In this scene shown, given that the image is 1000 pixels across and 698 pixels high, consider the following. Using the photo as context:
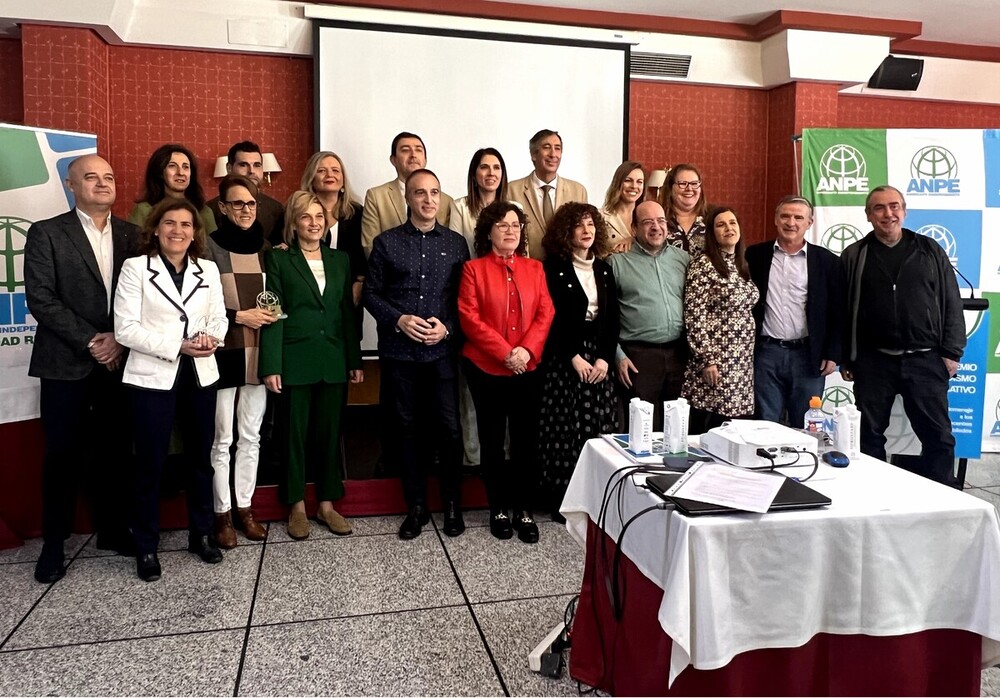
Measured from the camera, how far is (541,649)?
213 cm

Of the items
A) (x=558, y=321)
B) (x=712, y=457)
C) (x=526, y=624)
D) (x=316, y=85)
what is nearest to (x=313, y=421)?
(x=558, y=321)

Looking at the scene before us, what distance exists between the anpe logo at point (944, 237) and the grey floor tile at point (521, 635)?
3067mm

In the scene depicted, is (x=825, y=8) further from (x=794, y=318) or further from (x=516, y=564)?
(x=516, y=564)

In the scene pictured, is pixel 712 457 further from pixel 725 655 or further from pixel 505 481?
pixel 505 481

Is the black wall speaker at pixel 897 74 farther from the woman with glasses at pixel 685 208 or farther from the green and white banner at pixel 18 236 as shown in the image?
the green and white banner at pixel 18 236

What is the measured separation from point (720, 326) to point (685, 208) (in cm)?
73

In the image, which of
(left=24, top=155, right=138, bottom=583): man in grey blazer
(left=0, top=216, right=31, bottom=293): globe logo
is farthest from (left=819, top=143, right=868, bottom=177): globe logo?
(left=0, top=216, right=31, bottom=293): globe logo

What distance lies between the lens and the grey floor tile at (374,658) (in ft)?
6.68

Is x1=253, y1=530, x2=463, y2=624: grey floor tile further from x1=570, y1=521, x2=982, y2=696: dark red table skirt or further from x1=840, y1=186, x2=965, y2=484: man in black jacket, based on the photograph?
x1=840, y1=186, x2=965, y2=484: man in black jacket

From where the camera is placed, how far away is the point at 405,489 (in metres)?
3.30

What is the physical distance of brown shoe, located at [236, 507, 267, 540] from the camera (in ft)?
10.4

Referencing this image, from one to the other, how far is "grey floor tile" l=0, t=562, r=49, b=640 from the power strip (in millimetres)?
1698

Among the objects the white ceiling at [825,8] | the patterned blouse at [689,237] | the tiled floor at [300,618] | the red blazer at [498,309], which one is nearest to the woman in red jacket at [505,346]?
the red blazer at [498,309]

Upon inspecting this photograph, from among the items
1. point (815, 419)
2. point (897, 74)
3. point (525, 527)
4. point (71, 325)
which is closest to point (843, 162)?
point (815, 419)
